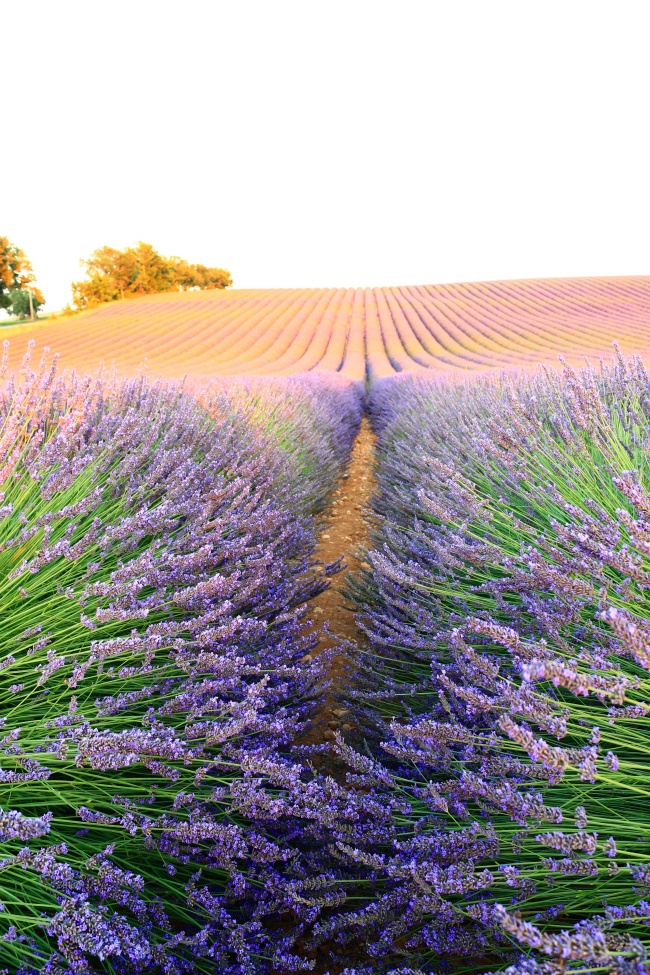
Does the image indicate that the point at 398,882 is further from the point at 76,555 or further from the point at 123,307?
the point at 123,307

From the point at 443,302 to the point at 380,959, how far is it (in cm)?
2952

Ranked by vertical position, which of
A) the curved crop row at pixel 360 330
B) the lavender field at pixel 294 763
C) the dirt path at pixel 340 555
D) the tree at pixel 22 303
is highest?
the tree at pixel 22 303

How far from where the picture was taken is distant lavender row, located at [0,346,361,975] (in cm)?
95

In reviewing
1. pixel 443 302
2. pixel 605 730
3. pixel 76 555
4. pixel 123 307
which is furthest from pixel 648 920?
pixel 443 302

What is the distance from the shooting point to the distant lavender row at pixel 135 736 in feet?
3.13

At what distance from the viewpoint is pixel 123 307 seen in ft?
82.9

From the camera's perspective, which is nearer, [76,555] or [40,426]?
[76,555]

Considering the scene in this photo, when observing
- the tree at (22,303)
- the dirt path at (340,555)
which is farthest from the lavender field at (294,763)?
the tree at (22,303)

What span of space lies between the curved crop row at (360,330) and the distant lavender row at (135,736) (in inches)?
368

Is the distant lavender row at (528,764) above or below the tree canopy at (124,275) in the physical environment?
below

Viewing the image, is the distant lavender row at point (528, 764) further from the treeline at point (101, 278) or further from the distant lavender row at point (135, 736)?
the treeline at point (101, 278)

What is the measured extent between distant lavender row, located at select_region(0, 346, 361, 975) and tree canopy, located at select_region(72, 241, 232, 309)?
31639 mm

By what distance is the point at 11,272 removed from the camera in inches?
1103

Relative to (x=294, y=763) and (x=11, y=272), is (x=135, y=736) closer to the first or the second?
(x=294, y=763)
